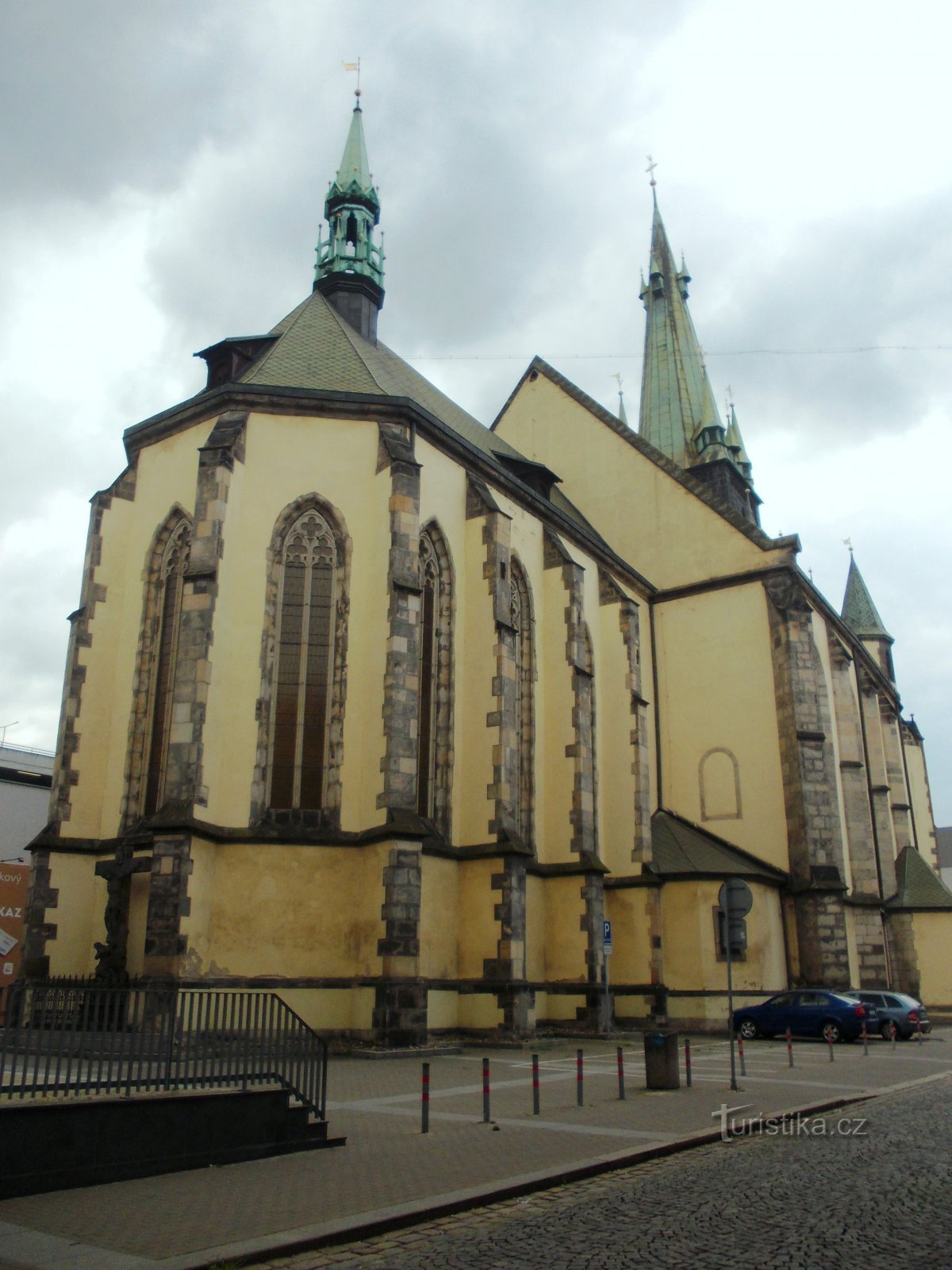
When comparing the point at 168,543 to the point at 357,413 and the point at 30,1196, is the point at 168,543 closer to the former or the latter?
the point at 357,413

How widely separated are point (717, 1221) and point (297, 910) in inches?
503

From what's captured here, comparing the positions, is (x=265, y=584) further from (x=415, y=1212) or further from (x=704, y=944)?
(x=415, y=1212)

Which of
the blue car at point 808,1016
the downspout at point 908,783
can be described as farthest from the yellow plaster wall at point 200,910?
the downspout at point 908,783

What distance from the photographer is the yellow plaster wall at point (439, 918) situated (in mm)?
19719

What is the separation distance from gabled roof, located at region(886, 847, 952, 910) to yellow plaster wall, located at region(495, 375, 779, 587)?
12.4m

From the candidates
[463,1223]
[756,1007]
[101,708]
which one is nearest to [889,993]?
[756,1007]

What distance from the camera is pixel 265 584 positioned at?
20.4 metres

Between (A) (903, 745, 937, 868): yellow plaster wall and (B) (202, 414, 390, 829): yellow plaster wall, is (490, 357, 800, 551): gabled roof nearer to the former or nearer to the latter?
(B) (202, 414, 390, 829): yellow plaster wall

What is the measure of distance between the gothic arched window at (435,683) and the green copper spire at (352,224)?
1137 cm

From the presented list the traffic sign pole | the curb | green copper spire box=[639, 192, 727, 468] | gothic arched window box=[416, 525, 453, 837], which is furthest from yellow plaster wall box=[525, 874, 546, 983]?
green copper spire box=[639, 192, 727, 468]

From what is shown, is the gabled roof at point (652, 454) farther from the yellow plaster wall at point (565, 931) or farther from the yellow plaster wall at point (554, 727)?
the yellow plaster wall at point (565, 931)

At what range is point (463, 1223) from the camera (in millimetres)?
6914

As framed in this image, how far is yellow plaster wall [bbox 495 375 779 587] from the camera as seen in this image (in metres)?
32.2

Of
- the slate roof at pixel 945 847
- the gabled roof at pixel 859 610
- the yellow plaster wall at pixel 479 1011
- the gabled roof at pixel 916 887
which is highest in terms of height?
the gabled roof at pixel 859 610
